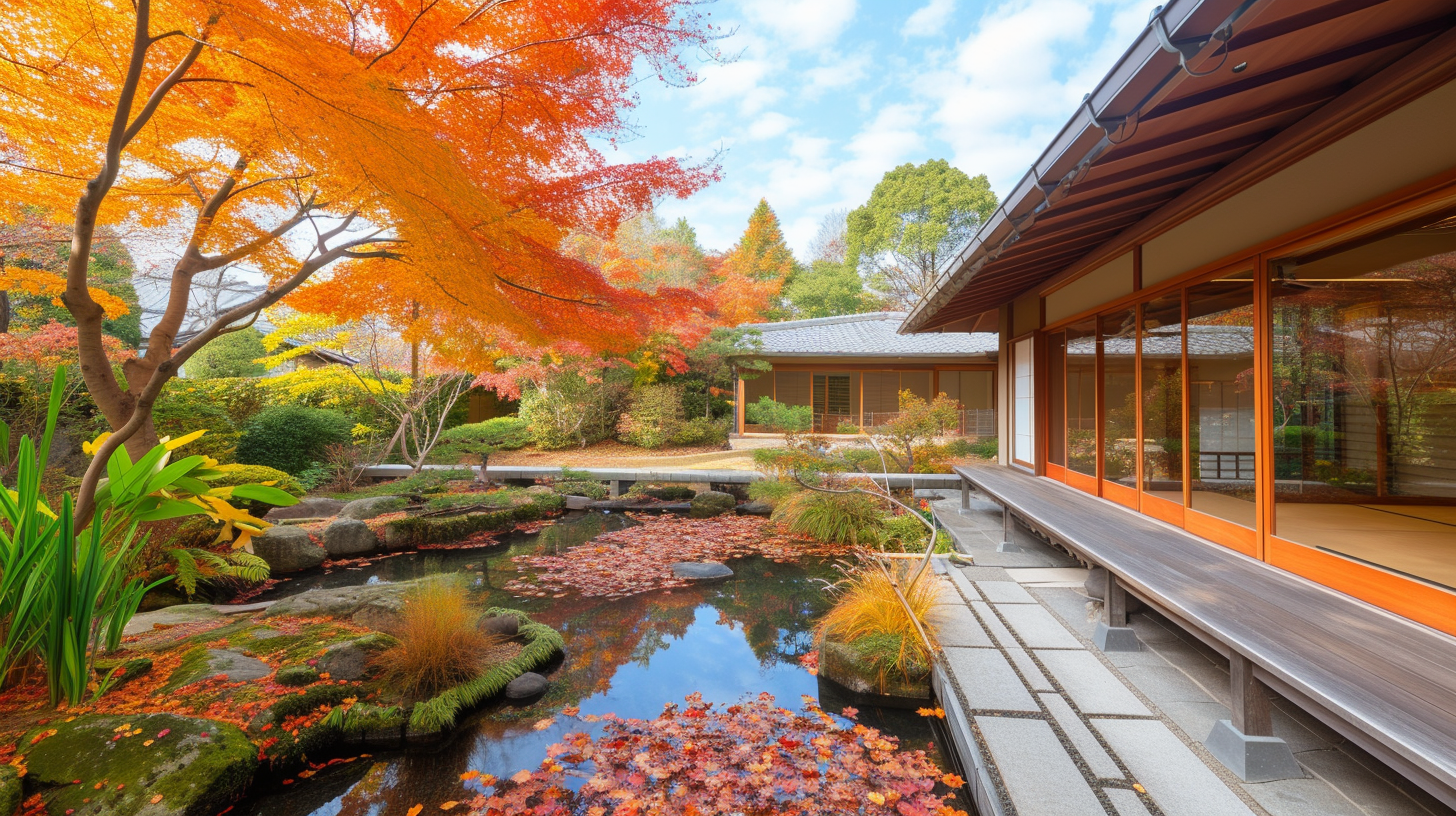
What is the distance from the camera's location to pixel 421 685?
348cm

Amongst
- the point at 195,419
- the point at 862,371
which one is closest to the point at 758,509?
the point at 195,419

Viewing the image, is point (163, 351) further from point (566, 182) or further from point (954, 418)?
point (954, 418)

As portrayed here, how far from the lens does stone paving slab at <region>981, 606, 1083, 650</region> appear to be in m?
3.49

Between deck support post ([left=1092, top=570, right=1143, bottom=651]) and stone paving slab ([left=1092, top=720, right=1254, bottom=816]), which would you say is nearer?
stone paving slab ([left=1092, top=720, right=1254, bottom=816])

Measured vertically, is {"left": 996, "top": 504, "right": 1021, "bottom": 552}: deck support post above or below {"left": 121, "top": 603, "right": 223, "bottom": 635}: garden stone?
above

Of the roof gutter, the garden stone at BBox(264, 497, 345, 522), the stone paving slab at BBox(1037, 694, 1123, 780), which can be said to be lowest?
the stone paving slab at BBox(1037, 694, 1123, 780)

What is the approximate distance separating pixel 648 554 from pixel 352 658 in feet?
11.9

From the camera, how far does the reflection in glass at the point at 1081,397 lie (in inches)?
221

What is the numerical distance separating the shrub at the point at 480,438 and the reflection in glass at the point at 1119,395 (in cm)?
1023

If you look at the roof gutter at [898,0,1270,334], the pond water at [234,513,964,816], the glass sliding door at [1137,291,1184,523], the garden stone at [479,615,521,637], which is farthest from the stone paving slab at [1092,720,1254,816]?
the garden stone at [479,615,521,637]

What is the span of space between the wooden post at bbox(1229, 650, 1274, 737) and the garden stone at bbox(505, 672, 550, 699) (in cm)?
328

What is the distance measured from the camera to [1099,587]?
12.3 ft

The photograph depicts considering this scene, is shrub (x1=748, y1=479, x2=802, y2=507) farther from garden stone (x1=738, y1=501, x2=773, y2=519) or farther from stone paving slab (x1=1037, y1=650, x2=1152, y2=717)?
stone paving slab (x1=1037, y1=650, x2=1152, y2=717)

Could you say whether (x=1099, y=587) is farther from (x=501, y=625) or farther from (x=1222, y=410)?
(x=501, y=625)
